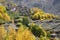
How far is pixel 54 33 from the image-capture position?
39.9 metres

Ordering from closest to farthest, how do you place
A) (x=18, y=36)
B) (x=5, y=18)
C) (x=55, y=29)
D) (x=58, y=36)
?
(x=18, y=36)
(x=58, y=36)
(x=55, y=29)
(x=5, y=18)

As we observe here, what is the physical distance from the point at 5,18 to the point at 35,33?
59.3 ft

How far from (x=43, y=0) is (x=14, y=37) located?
164 metres

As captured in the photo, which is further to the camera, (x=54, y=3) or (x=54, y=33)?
(x=54, y=3)

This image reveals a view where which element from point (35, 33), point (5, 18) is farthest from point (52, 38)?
point (5, 18)

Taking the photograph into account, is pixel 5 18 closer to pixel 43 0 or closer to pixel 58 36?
pixel 58 36

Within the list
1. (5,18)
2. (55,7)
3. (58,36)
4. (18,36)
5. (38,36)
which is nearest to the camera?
(18,36)

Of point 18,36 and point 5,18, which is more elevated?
point 18,36

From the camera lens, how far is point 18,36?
25047 mm

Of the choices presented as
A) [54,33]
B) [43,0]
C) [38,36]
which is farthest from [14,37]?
[43,0]

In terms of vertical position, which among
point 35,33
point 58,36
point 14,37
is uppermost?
point 14,37

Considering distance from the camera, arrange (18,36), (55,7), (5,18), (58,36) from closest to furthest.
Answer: (18,36) → (58,36) → (5,18) → (55,7)

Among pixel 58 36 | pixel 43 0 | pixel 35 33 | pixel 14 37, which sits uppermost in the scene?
pixel 14 37

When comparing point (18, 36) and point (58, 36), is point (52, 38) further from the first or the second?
point (18, 36)
